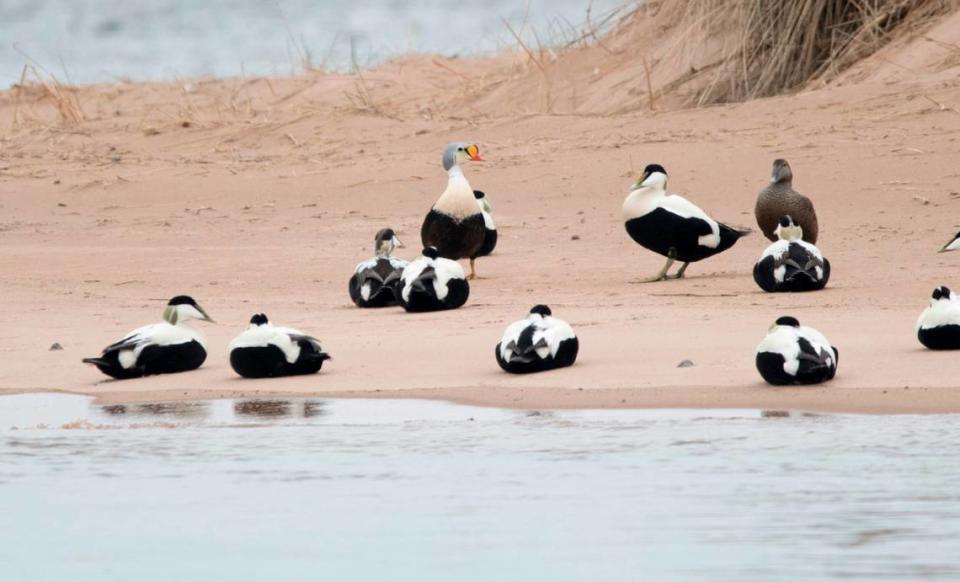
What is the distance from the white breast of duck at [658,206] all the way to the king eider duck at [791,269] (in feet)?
3.53

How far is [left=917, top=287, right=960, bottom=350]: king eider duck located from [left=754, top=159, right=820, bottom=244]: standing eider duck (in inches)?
169

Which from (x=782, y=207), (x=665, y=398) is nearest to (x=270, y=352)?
(x=665, y=398)

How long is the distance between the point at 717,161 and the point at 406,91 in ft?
23.0

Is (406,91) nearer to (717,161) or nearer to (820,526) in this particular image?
(717,161)

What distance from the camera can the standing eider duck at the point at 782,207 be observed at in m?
13.0

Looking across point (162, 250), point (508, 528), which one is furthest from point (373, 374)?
point (162, 250)

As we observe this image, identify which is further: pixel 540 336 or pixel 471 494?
pixel 540 336

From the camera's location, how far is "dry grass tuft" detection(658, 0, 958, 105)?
18.5 meters

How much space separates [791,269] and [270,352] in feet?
12.3

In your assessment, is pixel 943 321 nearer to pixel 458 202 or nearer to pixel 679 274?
pixel 679 274

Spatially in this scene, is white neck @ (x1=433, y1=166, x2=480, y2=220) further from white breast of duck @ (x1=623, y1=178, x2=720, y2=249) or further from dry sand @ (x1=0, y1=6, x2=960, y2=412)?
white breast of duck @ (x1=623, y1=178, x2=720, y2=249)

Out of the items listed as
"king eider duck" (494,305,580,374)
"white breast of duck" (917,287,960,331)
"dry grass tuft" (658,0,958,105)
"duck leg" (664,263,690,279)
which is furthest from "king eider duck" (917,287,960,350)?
"dry grass tuft" (658,0,958,105)

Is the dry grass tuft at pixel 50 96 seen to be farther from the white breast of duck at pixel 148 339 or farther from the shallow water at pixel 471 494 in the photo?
the shallow water at pixel 471 494

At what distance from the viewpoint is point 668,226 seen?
496 inches
